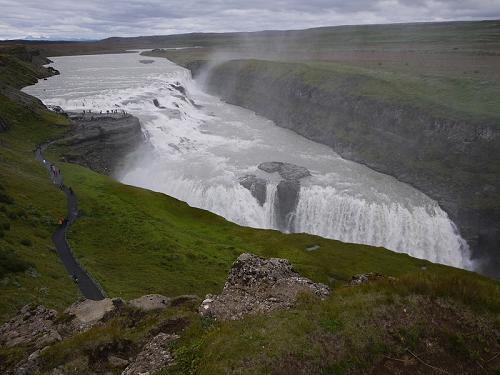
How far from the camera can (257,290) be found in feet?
63.9

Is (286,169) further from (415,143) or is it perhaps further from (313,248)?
(415,143)

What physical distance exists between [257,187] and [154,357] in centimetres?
4896

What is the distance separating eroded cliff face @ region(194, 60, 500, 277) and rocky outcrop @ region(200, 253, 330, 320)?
1910 inches

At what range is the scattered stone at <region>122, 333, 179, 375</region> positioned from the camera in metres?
14.1

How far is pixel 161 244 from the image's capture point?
38.9 m

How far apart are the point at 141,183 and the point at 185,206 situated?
57.1ft

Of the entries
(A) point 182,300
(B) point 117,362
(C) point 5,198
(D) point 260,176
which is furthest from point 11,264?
(D) point 260,176

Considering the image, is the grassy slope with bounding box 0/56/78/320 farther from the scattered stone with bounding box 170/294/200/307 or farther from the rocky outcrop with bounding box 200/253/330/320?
the rocky outcrop with bounding box 200/253/330/320

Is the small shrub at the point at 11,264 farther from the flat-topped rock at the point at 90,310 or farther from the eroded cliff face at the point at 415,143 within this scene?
the eroded cliff face at the point at 415,143

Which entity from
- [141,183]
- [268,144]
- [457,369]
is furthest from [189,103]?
[457,369]

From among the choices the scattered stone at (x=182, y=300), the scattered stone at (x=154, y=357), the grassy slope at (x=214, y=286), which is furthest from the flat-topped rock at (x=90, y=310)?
the scattered stone at (x=154, y=357)

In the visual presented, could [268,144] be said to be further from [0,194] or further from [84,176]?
[0,194]

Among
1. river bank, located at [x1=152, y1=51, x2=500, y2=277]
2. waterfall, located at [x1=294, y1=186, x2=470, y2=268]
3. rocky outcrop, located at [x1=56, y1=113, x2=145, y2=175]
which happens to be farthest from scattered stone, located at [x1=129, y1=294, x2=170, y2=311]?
river bank, located at [x1=152, y1=51, x2=500, y2=277]

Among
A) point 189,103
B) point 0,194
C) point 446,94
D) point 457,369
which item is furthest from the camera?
point 189,103
